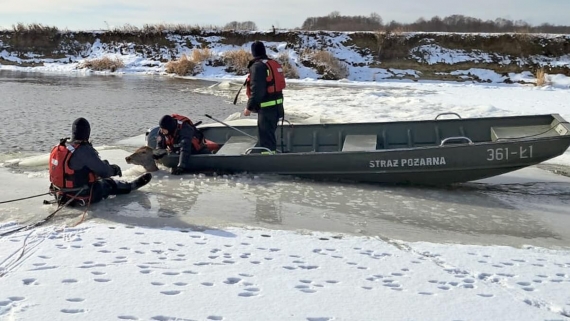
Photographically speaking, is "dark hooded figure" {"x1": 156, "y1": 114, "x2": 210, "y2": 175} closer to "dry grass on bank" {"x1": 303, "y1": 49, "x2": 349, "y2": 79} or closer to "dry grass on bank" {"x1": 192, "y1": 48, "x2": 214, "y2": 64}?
"dry grass on bank" {"x1": 303, "y1": 49, "x2": 349, "y2": 79}

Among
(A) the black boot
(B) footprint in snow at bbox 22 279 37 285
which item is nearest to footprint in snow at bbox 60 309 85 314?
(B) footprint in snow at bbox 22 279 37 285

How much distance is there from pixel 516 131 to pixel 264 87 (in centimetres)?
322

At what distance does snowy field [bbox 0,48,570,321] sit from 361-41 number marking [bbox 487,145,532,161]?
185 cm

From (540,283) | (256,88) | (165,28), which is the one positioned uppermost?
(165,28)

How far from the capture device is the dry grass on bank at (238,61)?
27.3 m

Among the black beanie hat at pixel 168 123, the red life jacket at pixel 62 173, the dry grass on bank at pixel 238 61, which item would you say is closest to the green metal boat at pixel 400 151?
the black beanie hat at pixel 168 123

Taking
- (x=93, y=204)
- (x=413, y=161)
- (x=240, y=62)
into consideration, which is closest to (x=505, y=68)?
(x=240, y=62)

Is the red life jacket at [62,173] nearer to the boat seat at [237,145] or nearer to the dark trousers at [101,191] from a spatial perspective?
the dark trousers at [101,191]

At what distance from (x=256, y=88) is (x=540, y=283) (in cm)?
425

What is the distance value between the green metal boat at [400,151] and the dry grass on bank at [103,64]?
23.3m

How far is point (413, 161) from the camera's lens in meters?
6.82

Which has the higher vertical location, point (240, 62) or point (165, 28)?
point (165, 28)

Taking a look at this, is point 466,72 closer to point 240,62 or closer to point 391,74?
point 391,74

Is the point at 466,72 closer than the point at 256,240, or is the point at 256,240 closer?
the point at 256,240
